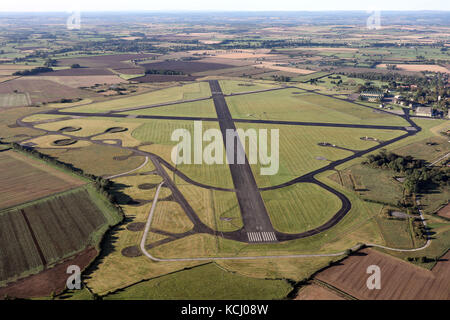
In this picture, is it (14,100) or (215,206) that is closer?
(215,206)

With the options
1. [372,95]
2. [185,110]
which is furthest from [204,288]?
[372,95]

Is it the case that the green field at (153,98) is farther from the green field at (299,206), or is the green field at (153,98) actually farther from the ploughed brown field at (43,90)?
the green field at (299,206)

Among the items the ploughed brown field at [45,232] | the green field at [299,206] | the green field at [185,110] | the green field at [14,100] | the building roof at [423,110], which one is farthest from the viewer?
the green field at [14,100]

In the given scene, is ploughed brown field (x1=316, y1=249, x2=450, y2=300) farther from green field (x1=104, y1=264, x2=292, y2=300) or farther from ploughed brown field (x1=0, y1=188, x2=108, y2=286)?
ploughed brown field (x1=0, y1=188, x2=108, y2=286)

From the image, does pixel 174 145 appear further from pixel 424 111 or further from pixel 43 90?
pixel 43 90

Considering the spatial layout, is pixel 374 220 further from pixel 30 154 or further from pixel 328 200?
pixel 30 154

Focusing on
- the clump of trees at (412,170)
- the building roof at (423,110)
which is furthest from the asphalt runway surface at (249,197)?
the building roof at (423,110)
